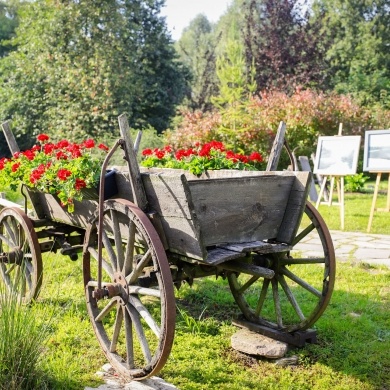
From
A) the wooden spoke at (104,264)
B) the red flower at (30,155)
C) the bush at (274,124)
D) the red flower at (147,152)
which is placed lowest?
the wooden spoke at (104,264)

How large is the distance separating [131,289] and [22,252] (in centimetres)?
151

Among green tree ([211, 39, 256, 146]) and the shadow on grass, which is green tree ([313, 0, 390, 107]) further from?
the shadow on grass

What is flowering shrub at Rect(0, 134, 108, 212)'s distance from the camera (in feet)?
9.91

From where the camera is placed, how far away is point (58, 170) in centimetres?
325

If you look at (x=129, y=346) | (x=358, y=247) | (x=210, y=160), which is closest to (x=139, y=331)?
(x=129, y=346)

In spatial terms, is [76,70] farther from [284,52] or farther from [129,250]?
[129,250]

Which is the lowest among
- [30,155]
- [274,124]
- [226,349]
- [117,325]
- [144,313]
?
[226,349]

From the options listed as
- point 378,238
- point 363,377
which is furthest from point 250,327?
point 378,238

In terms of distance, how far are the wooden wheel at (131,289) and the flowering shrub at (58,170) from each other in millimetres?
300

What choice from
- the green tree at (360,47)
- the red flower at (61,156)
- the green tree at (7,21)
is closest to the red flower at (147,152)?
the red flower at (61,156)

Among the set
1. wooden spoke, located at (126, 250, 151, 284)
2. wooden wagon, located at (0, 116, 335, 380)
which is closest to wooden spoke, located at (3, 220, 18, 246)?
wooden wagon, located at (0, 116, 335, 380)

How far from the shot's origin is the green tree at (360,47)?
22078 mm

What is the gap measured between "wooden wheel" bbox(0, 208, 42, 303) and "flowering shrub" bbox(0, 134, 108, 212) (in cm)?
25

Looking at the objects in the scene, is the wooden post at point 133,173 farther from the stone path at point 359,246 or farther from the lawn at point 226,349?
the stone path at point 359,246
